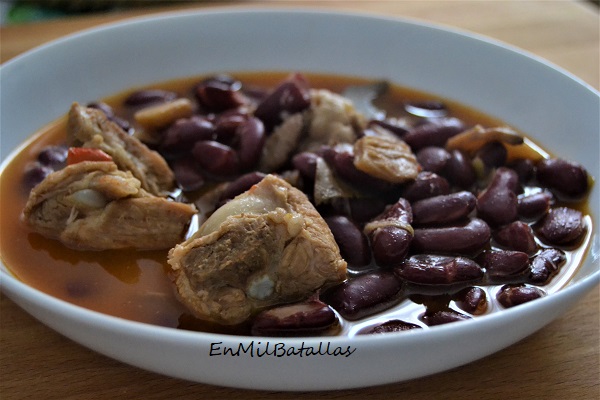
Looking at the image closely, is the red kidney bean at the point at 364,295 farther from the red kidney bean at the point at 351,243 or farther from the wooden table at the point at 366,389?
the wooden table at the point at 366,389

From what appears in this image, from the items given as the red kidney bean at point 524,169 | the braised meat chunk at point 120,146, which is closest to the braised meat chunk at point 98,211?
the braised meat chunk at point 120,146

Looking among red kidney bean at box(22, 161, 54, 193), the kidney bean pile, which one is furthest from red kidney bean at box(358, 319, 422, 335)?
red kidney bean at box(22, 161, 54, 193)

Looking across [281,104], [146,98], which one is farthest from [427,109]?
[146,98]

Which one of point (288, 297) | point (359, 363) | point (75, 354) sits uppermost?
point (359, 363)

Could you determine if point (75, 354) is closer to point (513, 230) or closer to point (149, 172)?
point (149, 172)

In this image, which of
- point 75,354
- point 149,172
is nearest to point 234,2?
point 149,172

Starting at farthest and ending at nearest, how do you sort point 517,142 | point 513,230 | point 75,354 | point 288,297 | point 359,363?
point 517,142
point 513,230
point 288,297
point 75,354
point 359,363
